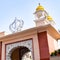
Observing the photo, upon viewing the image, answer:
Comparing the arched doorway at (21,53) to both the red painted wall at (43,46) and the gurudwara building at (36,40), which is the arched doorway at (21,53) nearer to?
the gurudwara building at (36,40)

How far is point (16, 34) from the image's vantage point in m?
11.5

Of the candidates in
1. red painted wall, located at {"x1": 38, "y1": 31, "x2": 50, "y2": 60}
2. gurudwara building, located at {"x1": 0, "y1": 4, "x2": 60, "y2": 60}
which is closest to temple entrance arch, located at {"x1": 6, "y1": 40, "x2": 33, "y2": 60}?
gurudwara building, located at {"x1": 0, "y1": 4, "x2": 60, "y2": 60}

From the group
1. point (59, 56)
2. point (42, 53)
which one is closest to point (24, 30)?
point (42, 53)

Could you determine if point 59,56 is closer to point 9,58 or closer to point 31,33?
point 31,33

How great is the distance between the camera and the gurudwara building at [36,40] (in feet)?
33.9

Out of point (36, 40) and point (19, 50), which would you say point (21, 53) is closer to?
point (19, 50)

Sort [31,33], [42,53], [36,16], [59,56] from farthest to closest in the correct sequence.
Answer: [36,16]
[31,33]
[42,53]
[59,56]

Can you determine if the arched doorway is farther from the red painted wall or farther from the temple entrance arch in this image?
the red painted wall

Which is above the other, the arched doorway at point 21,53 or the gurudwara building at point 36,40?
the gurudwara building at point 36,40

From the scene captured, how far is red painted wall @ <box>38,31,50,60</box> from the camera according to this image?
10.0 meters

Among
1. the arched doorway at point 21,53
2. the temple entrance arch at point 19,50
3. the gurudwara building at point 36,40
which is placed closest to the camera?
the gurudwara building at point 36,40

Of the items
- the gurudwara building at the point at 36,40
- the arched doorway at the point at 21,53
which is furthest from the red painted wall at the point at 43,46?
the arched doorway at the point at 21,53

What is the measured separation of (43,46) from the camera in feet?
33.9

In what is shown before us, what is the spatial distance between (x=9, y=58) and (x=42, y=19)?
4.25 meters
